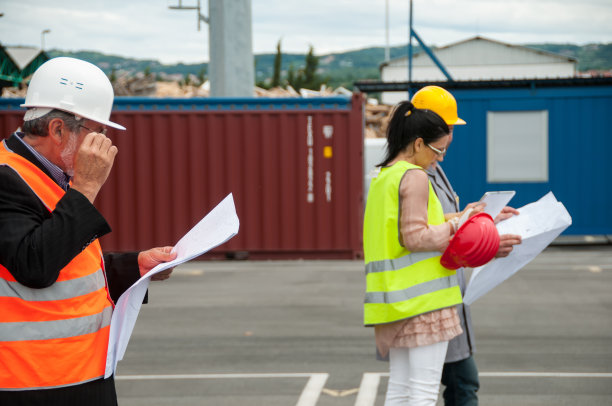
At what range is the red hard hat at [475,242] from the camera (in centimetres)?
343

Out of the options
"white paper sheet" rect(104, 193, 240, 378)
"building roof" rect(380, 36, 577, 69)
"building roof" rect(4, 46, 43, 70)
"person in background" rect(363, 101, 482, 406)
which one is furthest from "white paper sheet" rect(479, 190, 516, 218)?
"building roof" rect(380, 36, 577, 69)

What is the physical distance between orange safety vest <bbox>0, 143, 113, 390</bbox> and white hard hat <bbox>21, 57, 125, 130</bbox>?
18cm

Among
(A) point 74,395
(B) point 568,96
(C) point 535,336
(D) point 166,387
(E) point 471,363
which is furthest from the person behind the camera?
(B) point 568,96

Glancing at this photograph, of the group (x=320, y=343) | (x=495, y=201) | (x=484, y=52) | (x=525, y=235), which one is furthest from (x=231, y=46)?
(x=484, y=52)

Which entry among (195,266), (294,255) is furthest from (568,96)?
(195,266)

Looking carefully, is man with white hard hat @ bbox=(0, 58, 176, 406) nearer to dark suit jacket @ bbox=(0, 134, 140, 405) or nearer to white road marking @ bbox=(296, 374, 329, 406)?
dark suit jacket @ bbox=(0, 134, 140, 405)

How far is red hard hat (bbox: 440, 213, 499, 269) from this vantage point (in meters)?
3.43

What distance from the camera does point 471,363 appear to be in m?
4.11

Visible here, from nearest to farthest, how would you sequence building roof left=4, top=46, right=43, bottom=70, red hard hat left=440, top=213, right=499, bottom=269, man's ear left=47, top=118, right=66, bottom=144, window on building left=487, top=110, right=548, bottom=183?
man's ear left=47, top=118, right=66, bottom=144 → red hard hat left=440, top=213, right=499, bottom=269 → window on building left=487, top=110, right=548, bottom=183 → building roof left=4, top=46, right=43, bottom=70

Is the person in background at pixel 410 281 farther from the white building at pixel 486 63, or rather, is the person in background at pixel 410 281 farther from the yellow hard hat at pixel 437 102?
the white building at pixel 486 63

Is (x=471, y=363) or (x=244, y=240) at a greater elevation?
(x=471, y=363)

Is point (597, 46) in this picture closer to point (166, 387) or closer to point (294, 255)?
point (294, 255)

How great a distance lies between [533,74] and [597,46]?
2149 inches

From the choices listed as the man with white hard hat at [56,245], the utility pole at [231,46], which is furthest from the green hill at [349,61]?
the man with white hard hat at [56,245]
